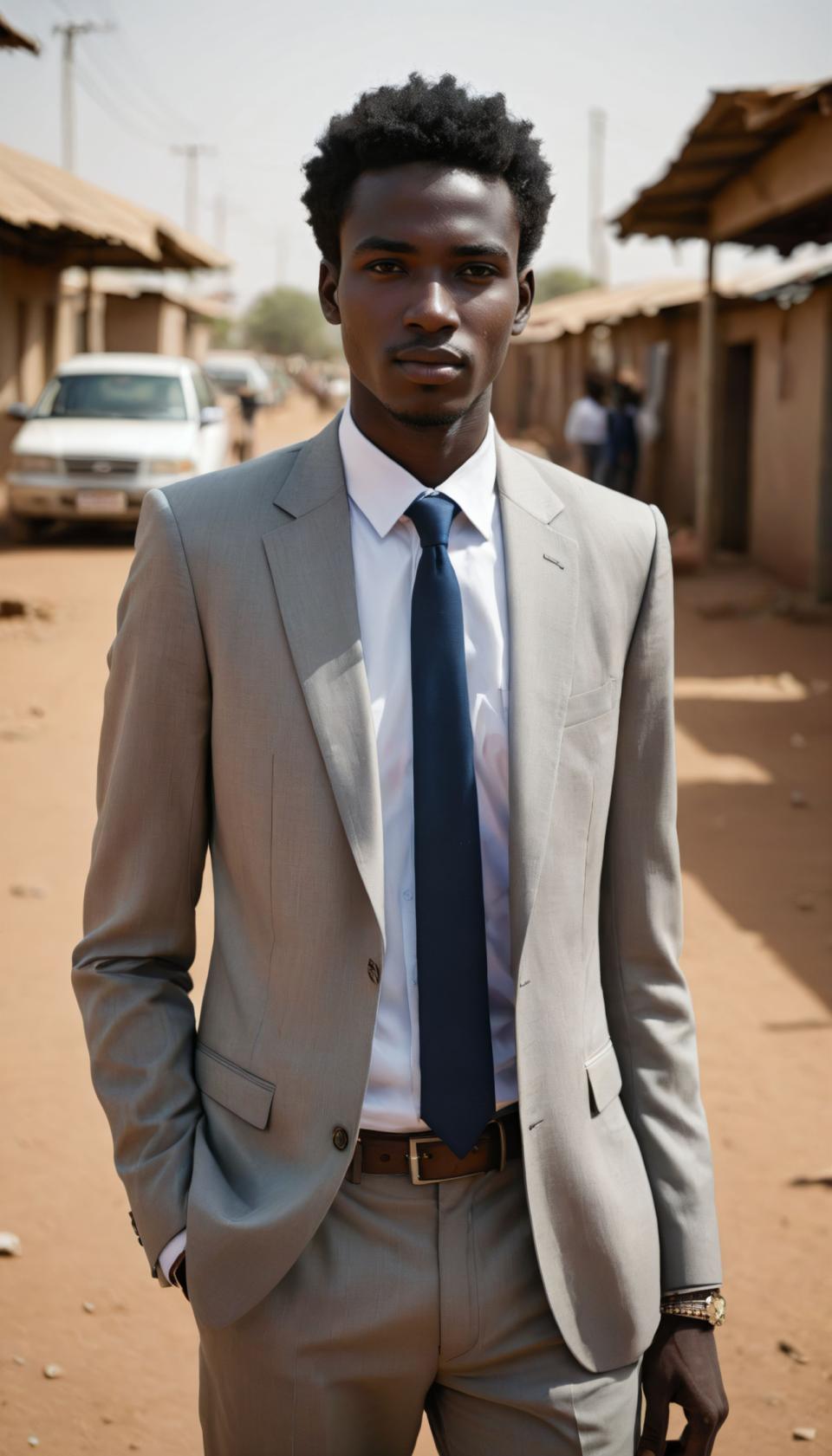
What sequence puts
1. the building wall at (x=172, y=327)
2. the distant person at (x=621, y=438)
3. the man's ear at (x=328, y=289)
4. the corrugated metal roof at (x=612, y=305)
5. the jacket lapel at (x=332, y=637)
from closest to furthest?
the jacket lapel at (x=332, y=637), the man's ear at (x=328, y=289), the distant person at (x=621, y=438), the corrugated metal roof at (x=612, y=305), the building wall at (x=172, y=327)

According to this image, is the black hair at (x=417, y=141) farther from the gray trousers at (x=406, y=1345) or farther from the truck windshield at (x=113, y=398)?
the truck windshield at (x=113, y=398)

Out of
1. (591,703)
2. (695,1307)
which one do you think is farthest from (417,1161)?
(591,703)

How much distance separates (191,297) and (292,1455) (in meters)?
30.9

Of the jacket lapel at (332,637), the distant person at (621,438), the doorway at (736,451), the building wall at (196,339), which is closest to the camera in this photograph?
the jacket lapel at (332,637)

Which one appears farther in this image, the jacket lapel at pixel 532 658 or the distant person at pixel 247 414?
the distant person at pixel 247 414

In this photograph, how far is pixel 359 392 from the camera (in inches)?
70.1

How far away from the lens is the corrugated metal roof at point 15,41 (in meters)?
12.8

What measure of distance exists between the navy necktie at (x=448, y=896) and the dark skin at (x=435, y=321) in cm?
23

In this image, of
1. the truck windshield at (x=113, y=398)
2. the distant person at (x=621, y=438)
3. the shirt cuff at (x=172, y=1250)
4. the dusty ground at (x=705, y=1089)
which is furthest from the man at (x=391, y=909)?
the distant person at (x=621, y=438)

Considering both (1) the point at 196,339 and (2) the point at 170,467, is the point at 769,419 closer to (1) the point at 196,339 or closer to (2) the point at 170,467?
(2) the point at 170,467

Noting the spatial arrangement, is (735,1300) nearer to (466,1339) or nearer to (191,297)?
(466,1339)

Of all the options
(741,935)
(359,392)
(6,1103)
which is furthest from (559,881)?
(741,935)

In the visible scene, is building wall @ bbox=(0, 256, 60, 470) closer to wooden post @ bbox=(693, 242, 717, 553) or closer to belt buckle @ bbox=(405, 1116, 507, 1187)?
wooden post @ bbox=(693, 242, 717, 553)

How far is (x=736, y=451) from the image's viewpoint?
1692cm
